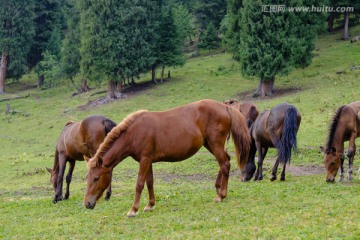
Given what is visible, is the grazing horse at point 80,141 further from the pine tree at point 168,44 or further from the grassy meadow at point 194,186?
the pine tree at point 168,44

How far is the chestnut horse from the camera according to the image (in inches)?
380

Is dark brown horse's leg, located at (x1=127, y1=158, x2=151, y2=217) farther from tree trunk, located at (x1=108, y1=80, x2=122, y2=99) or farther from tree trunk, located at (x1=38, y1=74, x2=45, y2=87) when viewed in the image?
tree trunk, located at (x1=38, y1=74, x2=45, y2=87)

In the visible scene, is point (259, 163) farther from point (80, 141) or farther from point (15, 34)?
point (15, 34)

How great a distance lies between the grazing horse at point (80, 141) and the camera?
12.9 metres

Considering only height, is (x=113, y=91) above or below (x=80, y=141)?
below

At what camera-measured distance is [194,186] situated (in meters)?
13.5

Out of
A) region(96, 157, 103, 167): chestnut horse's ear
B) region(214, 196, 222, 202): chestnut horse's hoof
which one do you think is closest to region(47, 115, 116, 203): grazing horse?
region(96, 157, 103, 167): chestnut horse's ear

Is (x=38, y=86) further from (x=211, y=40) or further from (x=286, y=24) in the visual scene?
(x=286, y=24)

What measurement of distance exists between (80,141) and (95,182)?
3.91 m

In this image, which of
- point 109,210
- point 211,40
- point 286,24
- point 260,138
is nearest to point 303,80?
point 286,24

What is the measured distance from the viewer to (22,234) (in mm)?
9438

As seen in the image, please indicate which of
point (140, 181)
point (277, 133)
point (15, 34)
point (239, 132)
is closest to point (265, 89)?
point (277, 133)

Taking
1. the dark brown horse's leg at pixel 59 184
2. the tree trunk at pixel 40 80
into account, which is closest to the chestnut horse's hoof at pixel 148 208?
the dark brown horse's leg at pixel 59 184

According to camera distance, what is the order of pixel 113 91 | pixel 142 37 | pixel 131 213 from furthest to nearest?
pixel 142 37, pixel 113 91, pixel 131 213
